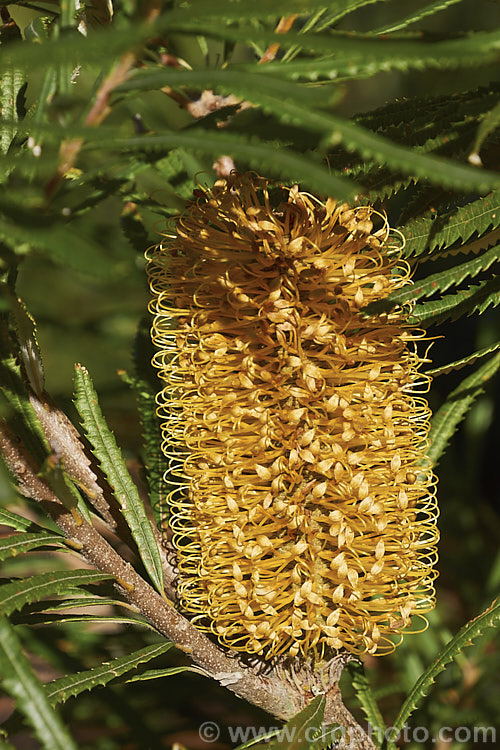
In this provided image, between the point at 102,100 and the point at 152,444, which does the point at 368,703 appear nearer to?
the point at 152,444

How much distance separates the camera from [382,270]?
517 millimetres

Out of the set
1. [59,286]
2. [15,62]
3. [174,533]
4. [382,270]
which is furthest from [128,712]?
[59,286]

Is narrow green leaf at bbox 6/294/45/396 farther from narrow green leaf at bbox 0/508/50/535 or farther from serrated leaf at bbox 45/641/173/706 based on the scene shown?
serrated leaf at bbox 45/641/173/706

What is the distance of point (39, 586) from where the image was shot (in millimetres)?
415

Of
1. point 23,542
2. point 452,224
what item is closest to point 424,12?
point 452,224

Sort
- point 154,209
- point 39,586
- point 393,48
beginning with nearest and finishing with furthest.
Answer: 1. point 393,48
2. point 39,586
3. point 154,209

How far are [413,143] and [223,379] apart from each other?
22 cm

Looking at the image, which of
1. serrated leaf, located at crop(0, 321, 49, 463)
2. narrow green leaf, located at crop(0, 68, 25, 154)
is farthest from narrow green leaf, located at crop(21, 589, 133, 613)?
narrow green leaf, located at crop(0, 68, 25, 154)

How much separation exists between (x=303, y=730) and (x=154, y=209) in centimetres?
45

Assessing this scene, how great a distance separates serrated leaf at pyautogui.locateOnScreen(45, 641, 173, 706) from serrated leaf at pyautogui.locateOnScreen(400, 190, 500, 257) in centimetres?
37

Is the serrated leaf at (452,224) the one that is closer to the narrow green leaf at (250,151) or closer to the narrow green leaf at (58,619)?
the narrow green leaf at (250,151)

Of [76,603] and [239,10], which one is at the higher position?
[239,10]

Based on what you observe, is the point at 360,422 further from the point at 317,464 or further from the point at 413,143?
the point at 413,143

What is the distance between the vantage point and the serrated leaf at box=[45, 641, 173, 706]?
0.42m
